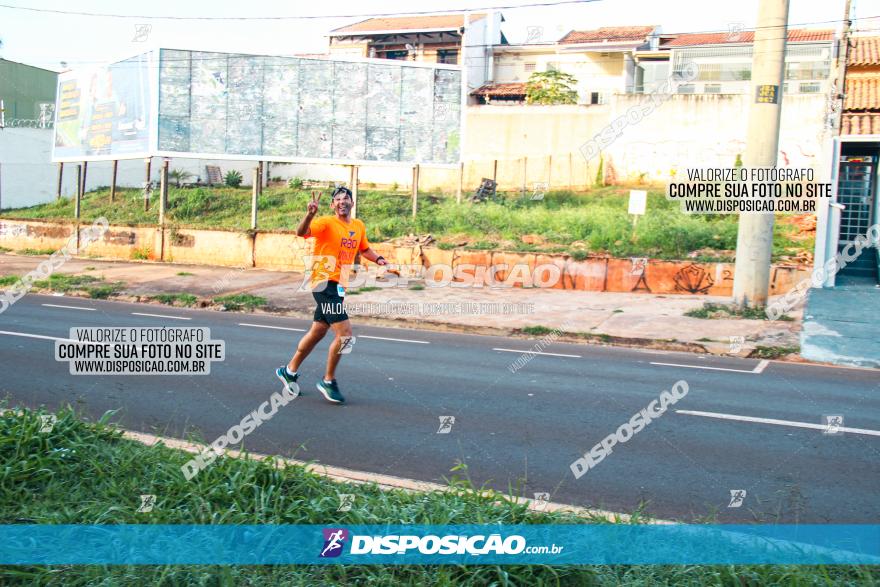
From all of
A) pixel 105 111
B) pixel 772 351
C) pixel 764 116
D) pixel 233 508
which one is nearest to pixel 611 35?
pixel 105 111

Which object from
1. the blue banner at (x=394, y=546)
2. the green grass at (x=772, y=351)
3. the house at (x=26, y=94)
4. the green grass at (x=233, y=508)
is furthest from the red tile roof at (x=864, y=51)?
the house at (x=26, y=94)

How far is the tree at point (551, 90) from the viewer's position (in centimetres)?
3756

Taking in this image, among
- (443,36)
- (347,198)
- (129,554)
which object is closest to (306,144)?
(347,198)

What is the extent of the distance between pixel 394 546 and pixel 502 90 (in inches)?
1547

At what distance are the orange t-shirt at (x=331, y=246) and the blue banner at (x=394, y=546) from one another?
3841 mm

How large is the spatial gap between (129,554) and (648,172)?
92.0 feet

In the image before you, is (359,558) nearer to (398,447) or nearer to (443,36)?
(398,447)

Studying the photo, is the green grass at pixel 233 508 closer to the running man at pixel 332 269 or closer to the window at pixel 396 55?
the running man at pixel 332 269

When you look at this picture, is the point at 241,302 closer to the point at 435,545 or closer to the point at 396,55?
the point at 435,545

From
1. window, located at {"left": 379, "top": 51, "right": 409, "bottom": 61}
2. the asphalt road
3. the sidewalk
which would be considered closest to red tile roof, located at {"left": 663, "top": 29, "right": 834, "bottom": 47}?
window, located at {"left": 379, "top": 51, "right": 409, "bottom": 61}

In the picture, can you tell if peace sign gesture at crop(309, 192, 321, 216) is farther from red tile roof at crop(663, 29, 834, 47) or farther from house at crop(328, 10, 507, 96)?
house at crop(328, 10, 507, 96)

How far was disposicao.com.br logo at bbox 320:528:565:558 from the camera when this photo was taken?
4.06 m

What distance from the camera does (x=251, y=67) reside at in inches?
914

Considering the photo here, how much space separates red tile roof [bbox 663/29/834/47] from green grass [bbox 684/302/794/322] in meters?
23.2
